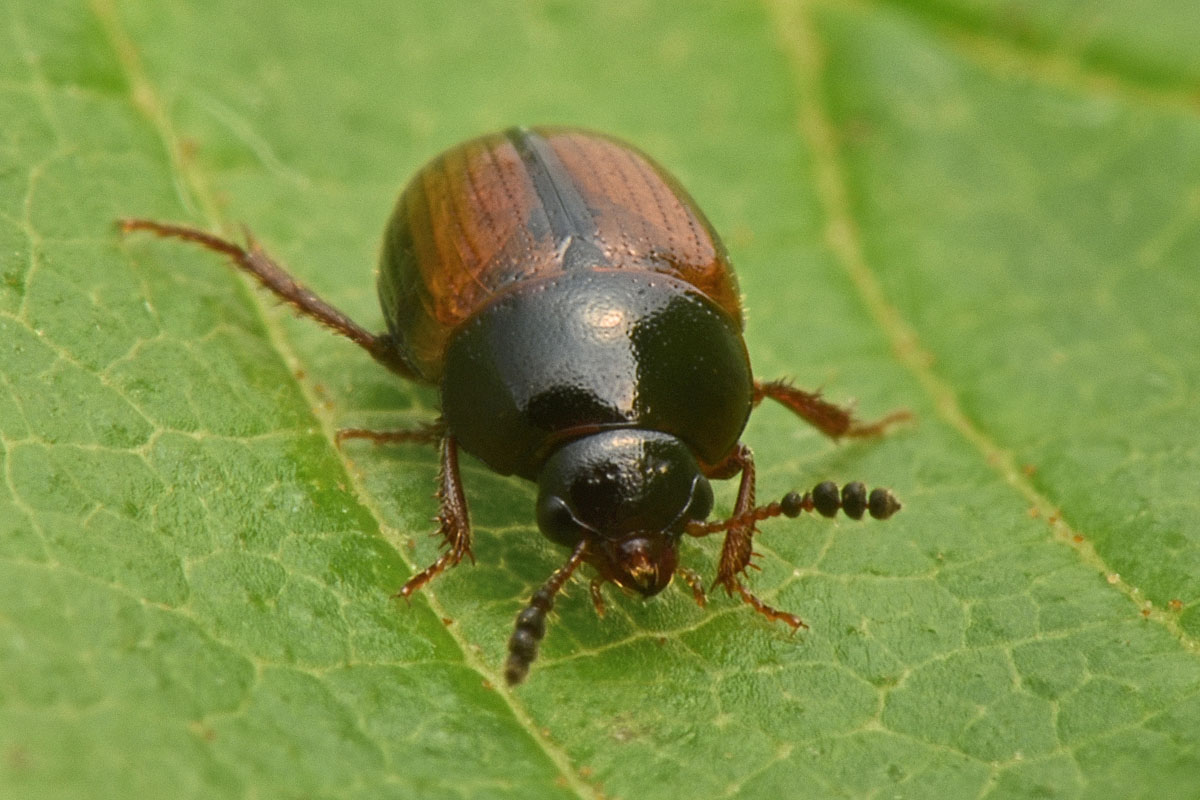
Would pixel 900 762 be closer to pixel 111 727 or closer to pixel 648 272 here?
pixel 648 272

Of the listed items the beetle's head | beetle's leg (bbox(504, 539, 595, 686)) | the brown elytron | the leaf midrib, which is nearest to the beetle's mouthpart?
the beetle's head

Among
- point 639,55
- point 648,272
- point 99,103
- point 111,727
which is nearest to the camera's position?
point 111,727

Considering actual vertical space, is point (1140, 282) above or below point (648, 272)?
below

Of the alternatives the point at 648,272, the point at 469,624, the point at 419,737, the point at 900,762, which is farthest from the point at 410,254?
the point at 900,762

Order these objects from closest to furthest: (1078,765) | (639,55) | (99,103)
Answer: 1. (1078,765)
2. (99,103)
3. (639,55)

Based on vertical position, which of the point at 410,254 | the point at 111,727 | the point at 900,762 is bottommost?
the point at 900,762

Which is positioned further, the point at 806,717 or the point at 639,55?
the point at 639,55

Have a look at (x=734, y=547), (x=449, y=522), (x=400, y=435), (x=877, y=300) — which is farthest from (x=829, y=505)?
(x=877, y=300)
